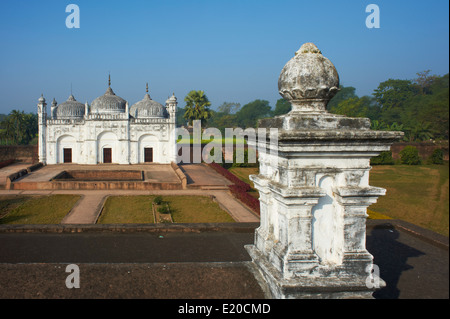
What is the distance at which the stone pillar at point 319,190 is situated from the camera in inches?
109

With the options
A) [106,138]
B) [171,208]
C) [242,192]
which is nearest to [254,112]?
[106,138]

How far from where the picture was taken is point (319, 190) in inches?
111

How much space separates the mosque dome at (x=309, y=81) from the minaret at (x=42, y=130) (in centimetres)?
2857

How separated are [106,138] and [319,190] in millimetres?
27959

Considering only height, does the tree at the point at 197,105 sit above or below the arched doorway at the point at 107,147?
above

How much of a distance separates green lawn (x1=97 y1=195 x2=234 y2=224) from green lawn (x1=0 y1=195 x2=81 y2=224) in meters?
1.50

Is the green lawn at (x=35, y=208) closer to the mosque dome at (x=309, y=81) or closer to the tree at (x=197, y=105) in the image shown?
the mosque dome at (x=309, y=81)

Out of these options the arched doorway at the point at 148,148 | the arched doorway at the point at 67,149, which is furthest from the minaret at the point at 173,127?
the arched doorway at the point at 67,149

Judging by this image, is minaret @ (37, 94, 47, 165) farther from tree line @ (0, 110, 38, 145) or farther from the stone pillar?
the stone pillar

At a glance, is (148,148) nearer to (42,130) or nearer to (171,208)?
(42,130)

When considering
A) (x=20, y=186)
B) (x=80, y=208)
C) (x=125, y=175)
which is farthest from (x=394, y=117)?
(x=20, y=186)

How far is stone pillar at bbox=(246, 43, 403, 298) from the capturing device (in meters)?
2.78

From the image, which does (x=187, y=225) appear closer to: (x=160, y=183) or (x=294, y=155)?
(x=294, y=155)

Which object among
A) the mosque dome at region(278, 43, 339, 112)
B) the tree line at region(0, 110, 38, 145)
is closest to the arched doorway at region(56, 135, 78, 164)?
the tree line at region(0, 110, 38, 145)
